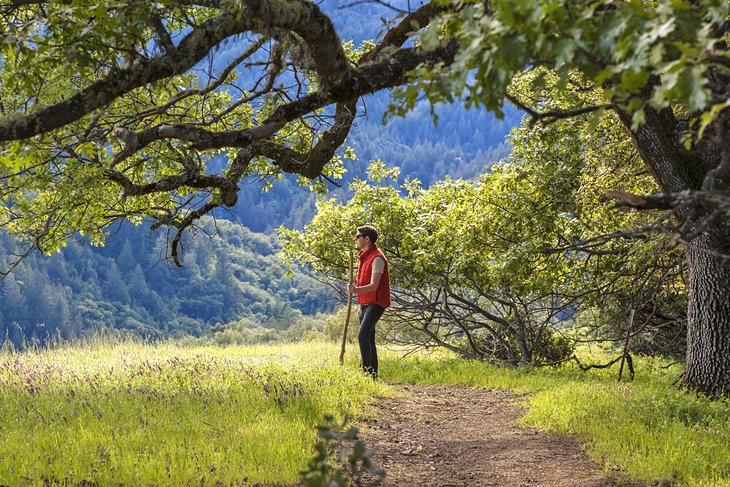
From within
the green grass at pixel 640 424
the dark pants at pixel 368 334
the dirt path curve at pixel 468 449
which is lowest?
the dirt path curve at pixel 468 449

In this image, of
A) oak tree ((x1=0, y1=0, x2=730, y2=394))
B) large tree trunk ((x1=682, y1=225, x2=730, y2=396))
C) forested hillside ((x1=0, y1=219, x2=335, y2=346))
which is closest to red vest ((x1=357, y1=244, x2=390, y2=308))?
oak tree ((x1=0, y1=0, x2=730, y2=394))

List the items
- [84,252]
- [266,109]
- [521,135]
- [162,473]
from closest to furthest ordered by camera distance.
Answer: [162,473] → [266,109] → [521,135] → [84,252]

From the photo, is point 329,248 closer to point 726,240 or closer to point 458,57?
point 726,240

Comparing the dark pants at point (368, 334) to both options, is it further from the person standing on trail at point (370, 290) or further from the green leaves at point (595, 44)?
the green leaves at point (595, 44)

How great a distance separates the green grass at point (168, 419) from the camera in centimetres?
489

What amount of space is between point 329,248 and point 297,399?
24.3 feet

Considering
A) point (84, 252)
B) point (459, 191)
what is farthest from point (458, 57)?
point (84, 252)

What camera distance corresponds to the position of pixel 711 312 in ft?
27.2

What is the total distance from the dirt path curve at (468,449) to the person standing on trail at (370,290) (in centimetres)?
103

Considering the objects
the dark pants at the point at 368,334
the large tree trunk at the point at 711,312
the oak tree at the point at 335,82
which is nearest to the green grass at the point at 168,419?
the dark pants at the point at 368,334

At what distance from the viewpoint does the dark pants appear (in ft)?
32.0

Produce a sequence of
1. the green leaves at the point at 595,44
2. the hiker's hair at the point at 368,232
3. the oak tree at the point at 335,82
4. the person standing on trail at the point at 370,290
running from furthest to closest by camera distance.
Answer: the hiker's hair at the point at 368,232 < the person standing on trail at the point at 370,290 < the oak tree at the point at 335,82 < the green leaves at the point at 595,44

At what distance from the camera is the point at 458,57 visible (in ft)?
9.23

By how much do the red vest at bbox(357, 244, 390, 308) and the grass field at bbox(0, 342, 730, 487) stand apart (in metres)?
1.16
